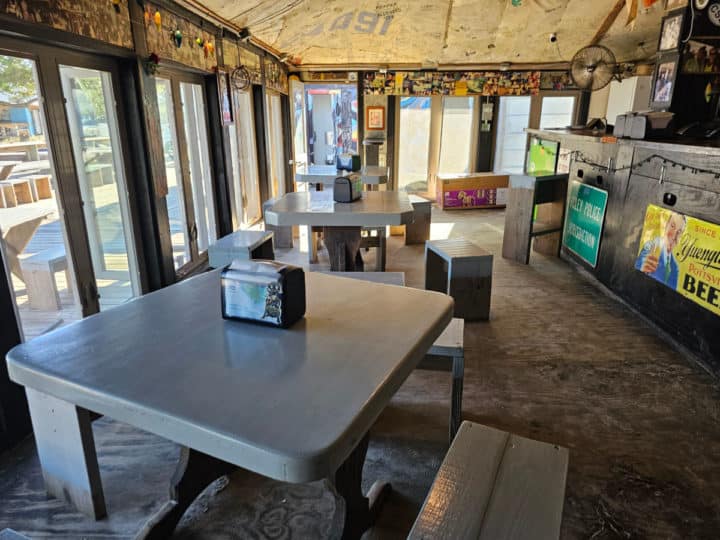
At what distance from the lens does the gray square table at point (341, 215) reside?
2.76m

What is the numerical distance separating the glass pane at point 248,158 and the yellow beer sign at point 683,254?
13.6ft

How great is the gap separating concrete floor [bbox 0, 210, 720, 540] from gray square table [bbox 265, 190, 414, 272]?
0.99 m

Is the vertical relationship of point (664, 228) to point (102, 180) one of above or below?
below

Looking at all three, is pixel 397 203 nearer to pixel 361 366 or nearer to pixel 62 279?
pixel 62 279

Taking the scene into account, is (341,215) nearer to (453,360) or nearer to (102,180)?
(453,360)

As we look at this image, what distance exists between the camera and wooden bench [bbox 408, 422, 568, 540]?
116 cm

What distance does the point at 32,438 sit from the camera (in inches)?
87.7

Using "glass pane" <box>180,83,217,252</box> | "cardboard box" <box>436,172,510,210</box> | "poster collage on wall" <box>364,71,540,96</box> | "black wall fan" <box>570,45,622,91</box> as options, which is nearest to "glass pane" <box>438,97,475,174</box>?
"poster collage on wall" <box>364,71,540,96</box>

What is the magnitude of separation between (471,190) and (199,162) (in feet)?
16.6

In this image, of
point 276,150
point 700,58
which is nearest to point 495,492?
point 700,58

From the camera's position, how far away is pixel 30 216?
2.33m

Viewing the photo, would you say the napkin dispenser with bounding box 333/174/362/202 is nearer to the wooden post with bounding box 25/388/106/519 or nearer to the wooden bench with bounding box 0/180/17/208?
the wooden bench with bounding box 0/180/17/208

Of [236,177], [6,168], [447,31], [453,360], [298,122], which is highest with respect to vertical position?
[447,31]

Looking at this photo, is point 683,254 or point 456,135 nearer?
point 683,254
